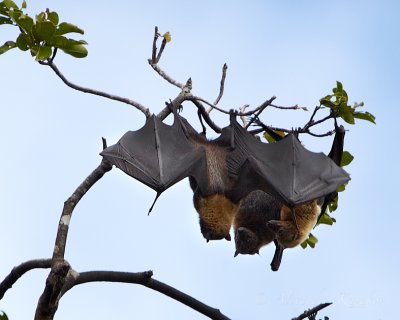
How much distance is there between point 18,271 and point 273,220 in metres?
3.03

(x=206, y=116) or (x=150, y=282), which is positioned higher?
(x=206, y=116)

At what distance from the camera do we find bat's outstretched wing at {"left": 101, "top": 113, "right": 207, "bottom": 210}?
6.86m

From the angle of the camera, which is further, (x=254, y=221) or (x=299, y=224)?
(x=254, y=221)

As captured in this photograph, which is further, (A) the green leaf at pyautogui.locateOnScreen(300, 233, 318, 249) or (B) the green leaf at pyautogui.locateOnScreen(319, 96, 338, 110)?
(A) the green leaf at pyautogui.locateOnScreen(300, 233, 318, 249)

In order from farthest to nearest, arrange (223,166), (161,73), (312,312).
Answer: (223,166) < (161,73) < (312,312)

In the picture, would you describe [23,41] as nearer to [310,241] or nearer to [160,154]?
[160,154]

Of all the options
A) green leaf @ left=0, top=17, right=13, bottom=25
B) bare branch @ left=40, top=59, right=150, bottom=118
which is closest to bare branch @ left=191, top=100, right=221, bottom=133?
bare branch @ left=40, top=59, right=150, bottom=118

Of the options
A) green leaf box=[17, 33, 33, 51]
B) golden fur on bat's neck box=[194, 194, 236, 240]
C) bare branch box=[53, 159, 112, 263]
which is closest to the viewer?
bare branch box=[53, 159, 112, 263]

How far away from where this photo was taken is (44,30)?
579 centimetres

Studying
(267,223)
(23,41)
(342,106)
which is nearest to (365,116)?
(342,106)

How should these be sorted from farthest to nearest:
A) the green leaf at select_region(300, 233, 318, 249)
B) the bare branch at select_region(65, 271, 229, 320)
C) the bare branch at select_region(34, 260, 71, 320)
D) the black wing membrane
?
the green leaf at select_region(300, 233, 318, 249), the black wing membrane, the bare branch at select_region(65, 271, 229, 320), the bare branch at select_region(34, 260, 71, 320)

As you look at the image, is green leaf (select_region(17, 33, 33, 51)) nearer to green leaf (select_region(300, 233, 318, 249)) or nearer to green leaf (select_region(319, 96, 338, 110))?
green leaf (select_region(319, 96, 338, 110))

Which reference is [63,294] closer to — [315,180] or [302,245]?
[315,180]

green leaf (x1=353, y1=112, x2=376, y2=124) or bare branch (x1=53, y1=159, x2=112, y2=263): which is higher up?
green leaf (x1=353, y1=112, x2=376, y2=124)
